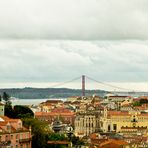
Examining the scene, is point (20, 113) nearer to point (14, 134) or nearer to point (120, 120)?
point (14, 134)

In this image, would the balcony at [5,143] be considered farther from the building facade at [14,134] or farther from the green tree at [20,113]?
the green tree at [20,113]

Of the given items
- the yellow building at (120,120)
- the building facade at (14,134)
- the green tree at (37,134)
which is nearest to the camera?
the building facade at (14,134)

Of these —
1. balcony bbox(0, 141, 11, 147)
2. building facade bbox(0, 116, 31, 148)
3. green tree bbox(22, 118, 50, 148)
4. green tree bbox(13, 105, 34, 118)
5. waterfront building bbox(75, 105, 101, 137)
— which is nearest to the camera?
balcony bbox(0, 141, 11, 147)

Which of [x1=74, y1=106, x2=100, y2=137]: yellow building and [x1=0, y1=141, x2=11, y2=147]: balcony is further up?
[x1=74, y1=106, x2=100, y2=137]: yellow building

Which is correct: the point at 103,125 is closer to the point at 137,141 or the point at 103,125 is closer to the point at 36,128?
the point at 137,141

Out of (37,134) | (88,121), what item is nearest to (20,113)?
(37,134)

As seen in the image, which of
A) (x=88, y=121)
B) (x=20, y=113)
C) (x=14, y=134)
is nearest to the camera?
(x=14, y=134)

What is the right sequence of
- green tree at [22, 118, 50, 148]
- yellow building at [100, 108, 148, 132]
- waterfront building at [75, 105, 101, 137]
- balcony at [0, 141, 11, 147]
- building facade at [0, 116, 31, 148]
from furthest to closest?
1. yellow building at [100, 108, 148, 132]
2. waterfront building at [75, 105, 101, 137]
3. green tree at [22, 118, 50, 148]
4. building facade at [0, 116, 31, 148]
5. balcony at [0, 141, 11, 147]

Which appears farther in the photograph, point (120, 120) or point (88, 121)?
point (120, 120)

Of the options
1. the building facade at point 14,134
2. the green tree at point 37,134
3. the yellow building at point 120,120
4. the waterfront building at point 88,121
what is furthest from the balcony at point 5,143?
the yellow building at point 120,120

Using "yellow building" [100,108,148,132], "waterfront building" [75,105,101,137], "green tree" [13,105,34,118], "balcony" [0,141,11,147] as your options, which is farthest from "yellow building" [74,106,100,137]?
"balcony" [0,141,11,147]

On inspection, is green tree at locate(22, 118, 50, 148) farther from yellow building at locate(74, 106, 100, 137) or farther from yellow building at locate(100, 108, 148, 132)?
yellow building at locate(100, 108, 148, 132)
